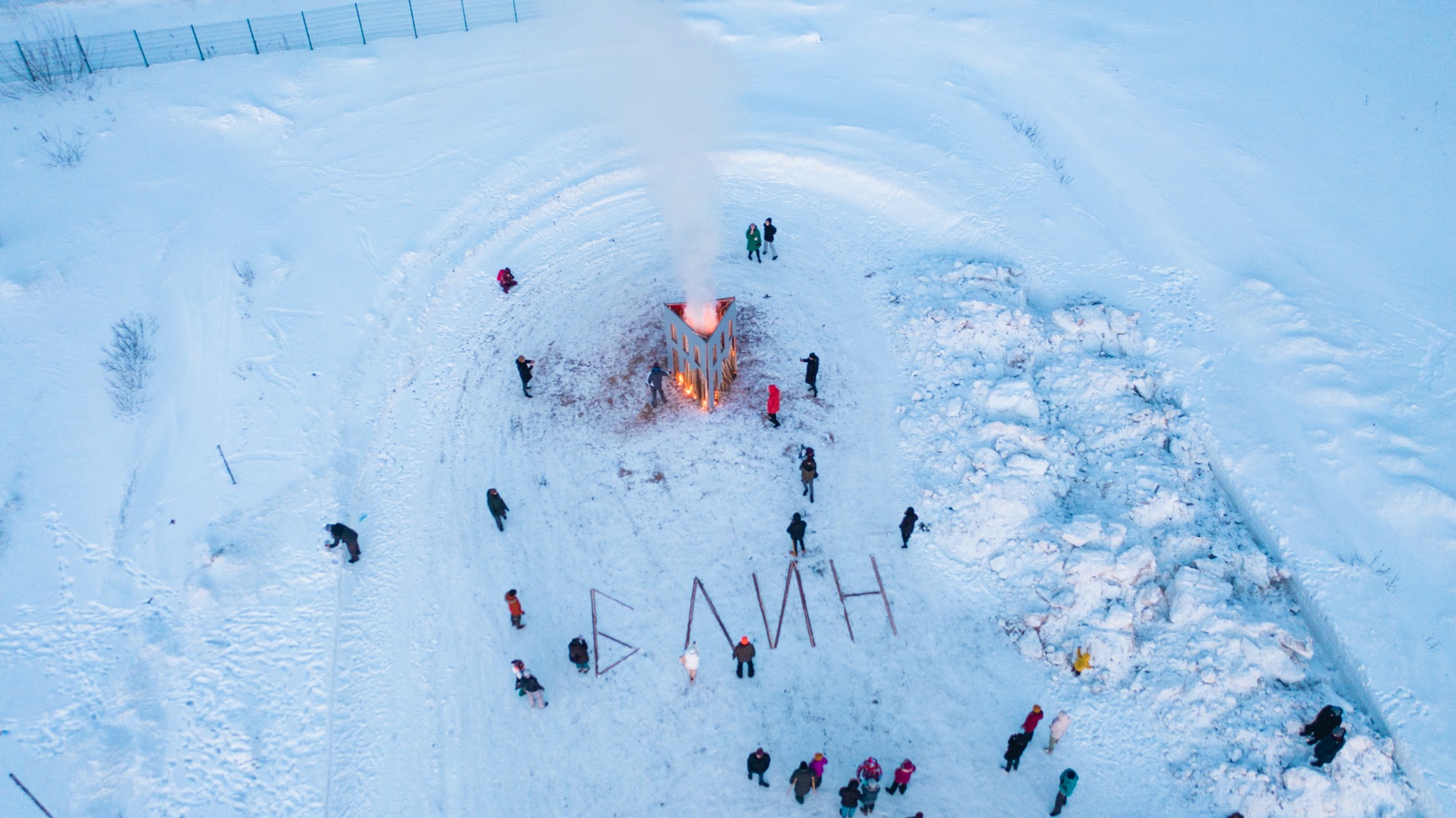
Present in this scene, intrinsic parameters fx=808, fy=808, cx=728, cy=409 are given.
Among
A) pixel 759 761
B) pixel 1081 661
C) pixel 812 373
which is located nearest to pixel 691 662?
pixel 759 761

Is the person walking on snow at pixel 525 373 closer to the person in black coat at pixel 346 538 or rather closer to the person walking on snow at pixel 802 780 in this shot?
the person in black coat at pixel 346 538

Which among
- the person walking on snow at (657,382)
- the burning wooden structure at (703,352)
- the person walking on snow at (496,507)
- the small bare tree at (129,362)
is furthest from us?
the person walking on snow at (657,382)

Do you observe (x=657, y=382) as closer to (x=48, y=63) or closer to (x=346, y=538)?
(x=346, y=538)

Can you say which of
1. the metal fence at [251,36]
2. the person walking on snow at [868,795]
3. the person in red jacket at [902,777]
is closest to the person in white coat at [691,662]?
the person walking on snow at [868,795]

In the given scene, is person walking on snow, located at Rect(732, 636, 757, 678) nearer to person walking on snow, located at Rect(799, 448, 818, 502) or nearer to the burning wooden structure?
person walking on snow, located at Rect(799, 448, 818, 502)

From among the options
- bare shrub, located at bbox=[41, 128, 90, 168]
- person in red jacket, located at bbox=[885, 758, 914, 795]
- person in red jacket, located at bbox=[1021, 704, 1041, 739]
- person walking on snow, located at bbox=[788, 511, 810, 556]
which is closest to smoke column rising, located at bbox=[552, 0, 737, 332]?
person walking on snow, located at bbox=[788, 511, 810, 556]
